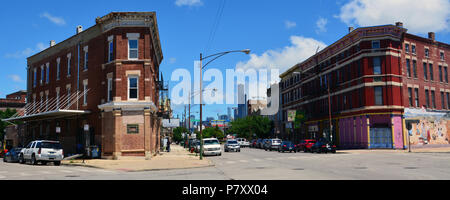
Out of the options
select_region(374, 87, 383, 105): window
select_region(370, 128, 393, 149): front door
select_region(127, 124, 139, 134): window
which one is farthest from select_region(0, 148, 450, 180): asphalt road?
select_region(374, 87, 383, 105): window

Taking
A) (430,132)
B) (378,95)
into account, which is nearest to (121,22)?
(378,95)

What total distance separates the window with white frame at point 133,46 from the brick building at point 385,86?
2440 centimetres

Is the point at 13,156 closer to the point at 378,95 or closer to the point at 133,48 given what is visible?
the point at 133,48

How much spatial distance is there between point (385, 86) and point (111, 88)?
3140 centimetres

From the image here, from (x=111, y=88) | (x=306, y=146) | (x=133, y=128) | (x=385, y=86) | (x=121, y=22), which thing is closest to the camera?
(x=133, y=128)

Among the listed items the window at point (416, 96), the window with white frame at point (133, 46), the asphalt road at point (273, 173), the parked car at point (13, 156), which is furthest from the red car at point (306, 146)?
the parked car at point (13, 156)

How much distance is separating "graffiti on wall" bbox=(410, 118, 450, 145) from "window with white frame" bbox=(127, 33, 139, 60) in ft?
111

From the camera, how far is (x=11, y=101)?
291 ft

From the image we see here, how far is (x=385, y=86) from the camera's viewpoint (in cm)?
4647

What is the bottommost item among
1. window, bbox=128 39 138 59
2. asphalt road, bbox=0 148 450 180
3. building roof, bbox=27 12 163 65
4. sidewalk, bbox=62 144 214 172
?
sidewalk, bbox=62 144 214 172

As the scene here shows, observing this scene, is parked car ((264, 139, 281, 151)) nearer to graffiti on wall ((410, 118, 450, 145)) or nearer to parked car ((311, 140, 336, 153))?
parked car ((311, 140, 336, 153))

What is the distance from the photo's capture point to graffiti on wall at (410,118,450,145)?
47.5 m
